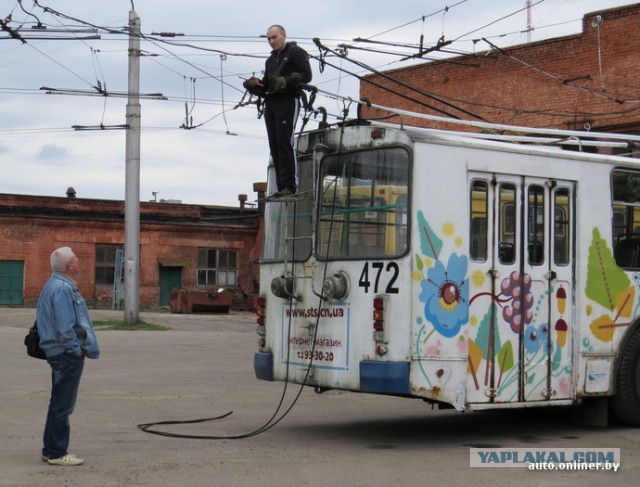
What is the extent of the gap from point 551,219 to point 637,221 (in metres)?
1.48

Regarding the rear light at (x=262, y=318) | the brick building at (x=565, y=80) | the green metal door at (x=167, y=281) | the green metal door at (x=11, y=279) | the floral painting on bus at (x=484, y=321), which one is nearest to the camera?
the floral painting on bus at (x=484, y=321)

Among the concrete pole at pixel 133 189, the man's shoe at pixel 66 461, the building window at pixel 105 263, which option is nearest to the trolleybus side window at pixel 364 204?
the man's shoe at pixel 66 461

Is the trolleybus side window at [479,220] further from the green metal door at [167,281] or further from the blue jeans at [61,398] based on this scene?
the green metal door at [167,281]

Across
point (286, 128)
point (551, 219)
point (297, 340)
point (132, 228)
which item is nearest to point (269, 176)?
point (286, 128)

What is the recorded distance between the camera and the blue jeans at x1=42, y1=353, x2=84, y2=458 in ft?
30.0

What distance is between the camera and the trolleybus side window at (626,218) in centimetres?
1216

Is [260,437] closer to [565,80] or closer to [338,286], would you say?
[338,286]

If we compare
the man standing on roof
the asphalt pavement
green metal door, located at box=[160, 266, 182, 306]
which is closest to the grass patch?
the asphalt pavement

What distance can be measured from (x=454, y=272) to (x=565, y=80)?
24.0m

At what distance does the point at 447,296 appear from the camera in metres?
10.6

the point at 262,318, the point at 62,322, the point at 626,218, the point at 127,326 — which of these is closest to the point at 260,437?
the point at 262,318

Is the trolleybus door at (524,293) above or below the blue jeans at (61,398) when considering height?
above

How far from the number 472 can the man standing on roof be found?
1.30m

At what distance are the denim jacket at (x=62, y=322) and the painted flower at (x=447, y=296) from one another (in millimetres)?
3161
